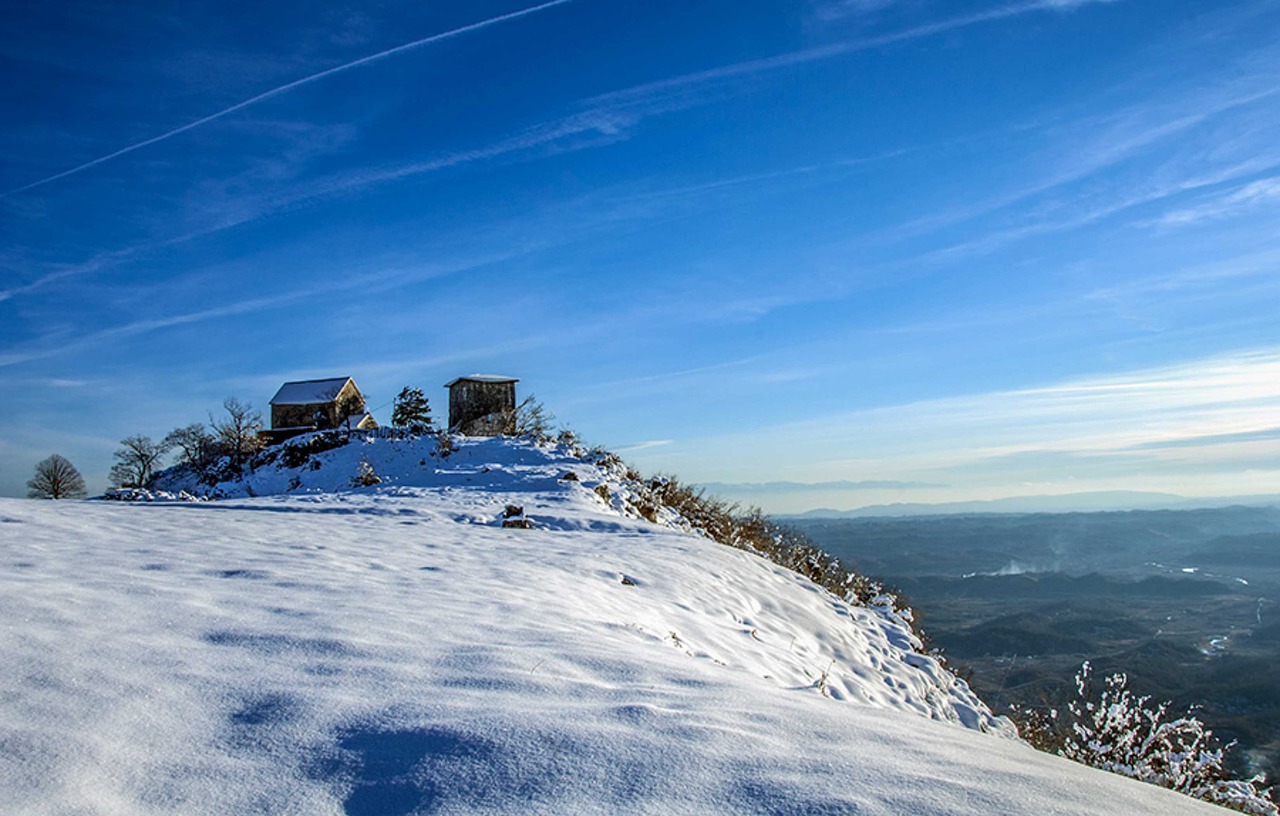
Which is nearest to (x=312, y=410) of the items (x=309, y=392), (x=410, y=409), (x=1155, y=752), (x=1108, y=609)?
(x=309, y=392)

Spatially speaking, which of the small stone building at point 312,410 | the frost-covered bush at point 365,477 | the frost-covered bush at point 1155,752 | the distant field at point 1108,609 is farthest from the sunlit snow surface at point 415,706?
the small stone building at point 312,410

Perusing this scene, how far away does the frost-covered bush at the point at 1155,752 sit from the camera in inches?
231

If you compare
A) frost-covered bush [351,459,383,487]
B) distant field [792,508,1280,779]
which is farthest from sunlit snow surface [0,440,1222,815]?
frost-covered bush [351,459,383,487]

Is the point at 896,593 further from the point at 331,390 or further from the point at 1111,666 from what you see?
the point at 1111,666

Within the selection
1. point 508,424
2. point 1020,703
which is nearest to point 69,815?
point 1020,703

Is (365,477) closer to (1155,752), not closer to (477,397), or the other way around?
(477,397)

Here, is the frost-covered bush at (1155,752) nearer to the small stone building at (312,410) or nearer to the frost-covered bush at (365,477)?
the frost-covered bush at (365,477)

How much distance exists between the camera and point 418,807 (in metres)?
2.14


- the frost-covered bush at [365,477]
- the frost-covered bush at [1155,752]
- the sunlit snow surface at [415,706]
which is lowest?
the frost-covered bush at [1155,752]

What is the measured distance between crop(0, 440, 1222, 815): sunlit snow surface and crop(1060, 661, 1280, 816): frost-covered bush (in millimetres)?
1958

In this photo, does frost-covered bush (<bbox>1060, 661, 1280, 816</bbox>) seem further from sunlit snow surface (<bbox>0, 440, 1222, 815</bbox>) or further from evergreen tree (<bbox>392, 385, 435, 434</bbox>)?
evergreen tree (<bbox>392, 385, 435, 434</bbox>)

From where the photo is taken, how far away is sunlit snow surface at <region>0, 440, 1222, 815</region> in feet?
7.25

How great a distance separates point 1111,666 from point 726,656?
70668 millimetres

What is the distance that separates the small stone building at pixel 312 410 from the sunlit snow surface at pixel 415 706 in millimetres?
34118
